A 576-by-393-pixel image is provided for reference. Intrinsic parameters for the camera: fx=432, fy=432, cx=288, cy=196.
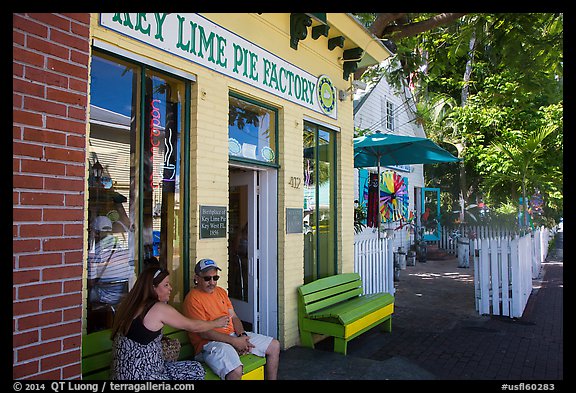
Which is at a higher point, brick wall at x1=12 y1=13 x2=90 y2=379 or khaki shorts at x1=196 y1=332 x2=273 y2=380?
brick wall at x1=12 y1=13 x2=90 y2=379

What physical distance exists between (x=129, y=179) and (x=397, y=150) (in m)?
6.66

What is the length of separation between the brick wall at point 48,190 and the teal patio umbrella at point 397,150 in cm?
654

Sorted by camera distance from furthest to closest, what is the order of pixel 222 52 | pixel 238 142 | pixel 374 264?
pixel 374 264 < pixel 238 142 < pixel 222 52

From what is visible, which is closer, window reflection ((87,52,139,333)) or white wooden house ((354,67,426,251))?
window reflection ((87,52,139,333))

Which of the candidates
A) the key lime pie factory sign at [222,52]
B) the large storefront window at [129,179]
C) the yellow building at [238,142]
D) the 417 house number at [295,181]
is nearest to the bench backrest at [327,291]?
the yellow building at [238,142]

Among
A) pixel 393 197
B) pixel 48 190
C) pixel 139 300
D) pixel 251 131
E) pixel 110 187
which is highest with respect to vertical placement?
pixel 251 131

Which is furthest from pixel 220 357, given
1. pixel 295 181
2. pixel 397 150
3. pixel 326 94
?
pixel 397 150

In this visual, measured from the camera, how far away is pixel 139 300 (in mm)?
3242

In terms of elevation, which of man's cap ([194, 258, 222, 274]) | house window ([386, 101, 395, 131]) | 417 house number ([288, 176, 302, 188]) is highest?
house window ([386, 101, 395, 131])

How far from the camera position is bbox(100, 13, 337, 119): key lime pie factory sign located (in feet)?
12.7

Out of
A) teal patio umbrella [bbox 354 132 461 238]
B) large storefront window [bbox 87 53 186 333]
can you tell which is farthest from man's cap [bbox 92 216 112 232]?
teal patio umbrella [bbox 354 132 461 238]

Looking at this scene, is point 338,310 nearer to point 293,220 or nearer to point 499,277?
point 293,220

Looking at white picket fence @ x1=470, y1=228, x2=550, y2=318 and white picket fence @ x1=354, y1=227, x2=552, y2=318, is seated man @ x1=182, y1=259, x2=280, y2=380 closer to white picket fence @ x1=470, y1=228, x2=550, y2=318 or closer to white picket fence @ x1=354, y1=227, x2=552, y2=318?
white picket fence @ x1=354, y1=227, x2=552, y2=318

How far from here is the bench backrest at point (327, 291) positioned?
575cm
